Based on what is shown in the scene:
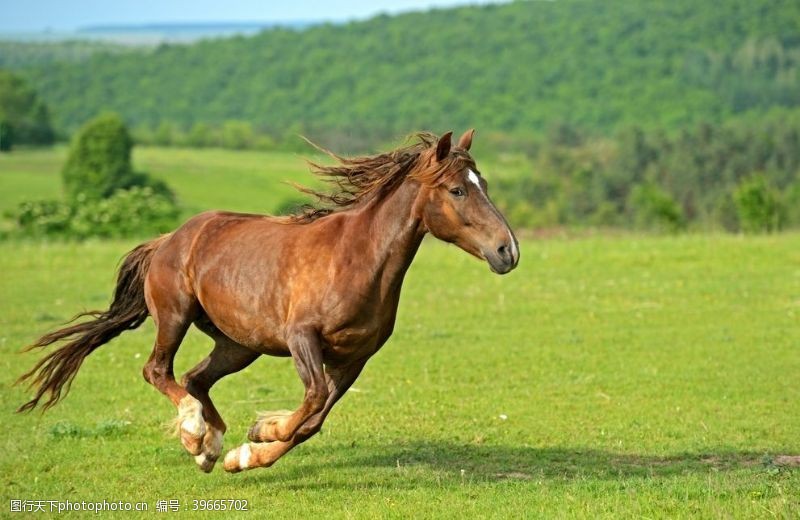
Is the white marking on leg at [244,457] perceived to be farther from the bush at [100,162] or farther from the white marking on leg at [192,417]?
the bush at [100,162]

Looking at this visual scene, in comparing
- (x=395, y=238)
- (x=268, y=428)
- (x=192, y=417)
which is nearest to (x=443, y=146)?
(x=395, y=238)

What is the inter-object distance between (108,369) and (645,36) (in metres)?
148

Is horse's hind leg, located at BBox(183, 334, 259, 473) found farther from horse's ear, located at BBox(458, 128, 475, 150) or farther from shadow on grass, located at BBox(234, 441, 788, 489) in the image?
horse's ear, located at BBox(458, 128, 475, 150)

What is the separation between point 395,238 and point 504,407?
4.34m

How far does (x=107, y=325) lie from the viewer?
35.4 ft

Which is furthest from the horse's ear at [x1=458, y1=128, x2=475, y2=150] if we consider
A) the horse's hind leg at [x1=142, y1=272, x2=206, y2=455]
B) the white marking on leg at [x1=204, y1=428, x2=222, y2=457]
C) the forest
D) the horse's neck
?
the forest

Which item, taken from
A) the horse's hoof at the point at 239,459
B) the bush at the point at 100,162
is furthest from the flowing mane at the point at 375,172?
the bush at the point at 100,162

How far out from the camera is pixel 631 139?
8719 cm

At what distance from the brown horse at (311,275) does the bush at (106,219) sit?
25.2 metres

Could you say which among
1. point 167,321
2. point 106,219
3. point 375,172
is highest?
point 375,172

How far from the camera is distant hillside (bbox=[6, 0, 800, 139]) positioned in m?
138

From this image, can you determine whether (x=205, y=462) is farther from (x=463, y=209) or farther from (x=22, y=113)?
(x=22, y=113)

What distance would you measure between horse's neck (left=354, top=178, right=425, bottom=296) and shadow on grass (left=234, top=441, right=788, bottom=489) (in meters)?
1.56

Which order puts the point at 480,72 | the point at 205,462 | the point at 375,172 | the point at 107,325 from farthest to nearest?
the point at 480,72
the point at 107,325
the point at 205,462
the point at 375,172
